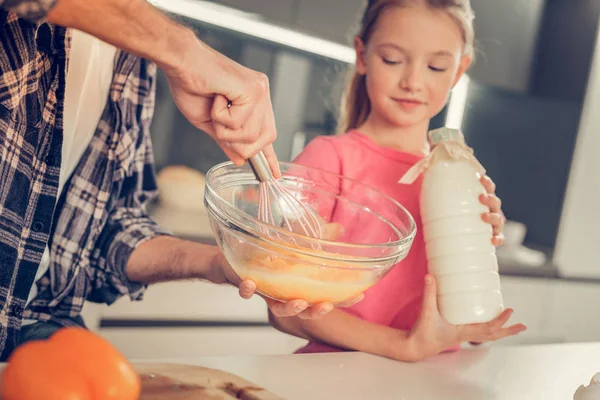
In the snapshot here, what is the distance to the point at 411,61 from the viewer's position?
117 centimetres

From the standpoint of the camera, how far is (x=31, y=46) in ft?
3.08

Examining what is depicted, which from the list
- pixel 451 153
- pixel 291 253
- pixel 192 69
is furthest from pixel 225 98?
pixel 451 153

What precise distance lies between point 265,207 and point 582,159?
197 centimetres

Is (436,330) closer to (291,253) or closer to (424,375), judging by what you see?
(424,375)

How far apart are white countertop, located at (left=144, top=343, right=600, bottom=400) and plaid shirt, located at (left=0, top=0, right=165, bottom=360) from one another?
36cm

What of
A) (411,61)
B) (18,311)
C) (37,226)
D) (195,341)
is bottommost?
(195,341)

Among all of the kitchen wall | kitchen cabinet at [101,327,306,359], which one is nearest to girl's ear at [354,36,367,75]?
kitchen cabinet at [101,327,306,359]

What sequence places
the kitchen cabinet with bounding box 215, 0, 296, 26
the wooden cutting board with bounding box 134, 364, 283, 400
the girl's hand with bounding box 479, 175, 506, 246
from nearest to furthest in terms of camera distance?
the wooden cutting board with bounding box 134, 364, 283, 400
the girl's hand with bounding box 479, 175, 506, 246
the kitchen cabinet with bounding box 215, 0, 296, 26

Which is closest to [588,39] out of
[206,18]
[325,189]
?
[206,18]

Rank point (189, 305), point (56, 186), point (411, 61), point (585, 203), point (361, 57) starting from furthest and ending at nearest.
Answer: point (585, 203) < point (189, 305) < point (361, 57) < point (411, 61) < point (56, 186)

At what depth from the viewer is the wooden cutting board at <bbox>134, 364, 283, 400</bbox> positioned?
63 cm

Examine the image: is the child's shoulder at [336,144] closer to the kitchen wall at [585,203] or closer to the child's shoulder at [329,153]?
the child's shoulder at [329,153]

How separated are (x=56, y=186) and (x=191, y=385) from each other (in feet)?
1.65

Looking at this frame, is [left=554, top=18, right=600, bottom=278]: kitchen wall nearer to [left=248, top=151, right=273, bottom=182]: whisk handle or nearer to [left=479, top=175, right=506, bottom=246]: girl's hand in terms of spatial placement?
[left=479, top=175, right=506, bottom=246]: girl's hand
